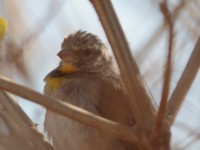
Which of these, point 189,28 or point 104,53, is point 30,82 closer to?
point 189,28

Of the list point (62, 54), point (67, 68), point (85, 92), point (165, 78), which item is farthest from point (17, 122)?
point (165, 78)

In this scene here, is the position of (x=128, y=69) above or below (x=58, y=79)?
above

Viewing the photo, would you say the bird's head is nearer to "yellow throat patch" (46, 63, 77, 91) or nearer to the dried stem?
"yellow throat patch" (46, 63, 77, 91)

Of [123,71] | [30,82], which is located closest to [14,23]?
[30,82]

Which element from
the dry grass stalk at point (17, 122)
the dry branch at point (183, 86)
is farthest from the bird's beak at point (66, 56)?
the dry branch at point (183, 86)

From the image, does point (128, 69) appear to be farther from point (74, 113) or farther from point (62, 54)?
point (62, 54)

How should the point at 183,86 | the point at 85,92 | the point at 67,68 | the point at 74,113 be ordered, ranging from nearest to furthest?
the point at 74,113, the point at 183,86, the point at 85,92, the point at 67,68

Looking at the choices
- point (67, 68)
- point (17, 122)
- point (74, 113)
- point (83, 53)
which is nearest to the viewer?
point (74, 113)
